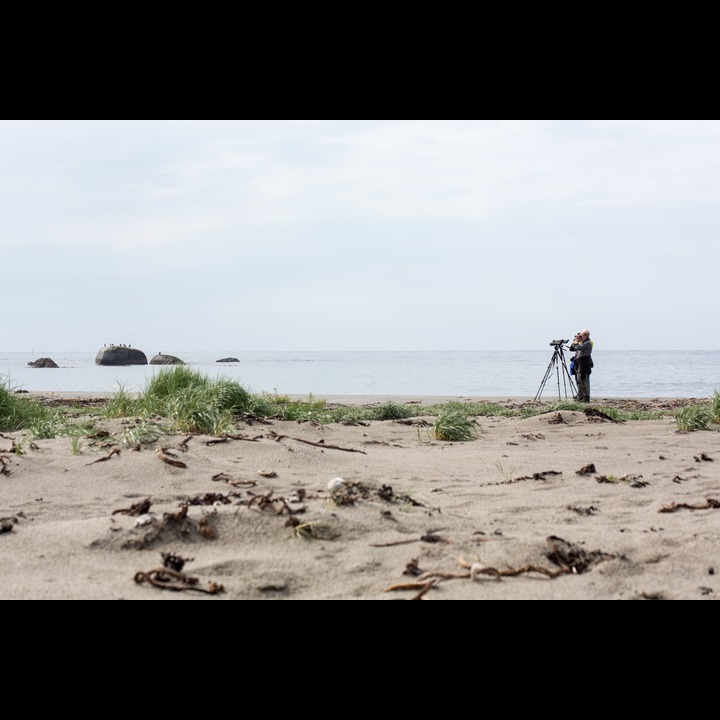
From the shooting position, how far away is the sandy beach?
10.6 ft

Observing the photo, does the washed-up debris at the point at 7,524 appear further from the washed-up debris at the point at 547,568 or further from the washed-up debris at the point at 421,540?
the washed-up debris at the point at 547,568

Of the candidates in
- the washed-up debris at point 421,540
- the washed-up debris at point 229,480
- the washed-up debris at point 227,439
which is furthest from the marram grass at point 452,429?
the washed-up debris at point 421,540

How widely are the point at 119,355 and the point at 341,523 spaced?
40.1 meters

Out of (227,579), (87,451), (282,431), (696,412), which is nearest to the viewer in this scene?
(227,579)

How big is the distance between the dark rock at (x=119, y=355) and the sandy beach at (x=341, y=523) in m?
36.6

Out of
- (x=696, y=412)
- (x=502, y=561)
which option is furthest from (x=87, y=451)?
(x=696, y=412)

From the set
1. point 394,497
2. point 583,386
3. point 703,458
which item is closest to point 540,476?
point 394,497

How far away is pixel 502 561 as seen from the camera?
3506 mm

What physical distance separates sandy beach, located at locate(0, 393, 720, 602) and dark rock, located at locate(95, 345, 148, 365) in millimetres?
36648

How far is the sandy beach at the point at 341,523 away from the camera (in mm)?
3246

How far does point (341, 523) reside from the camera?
3973 mm
